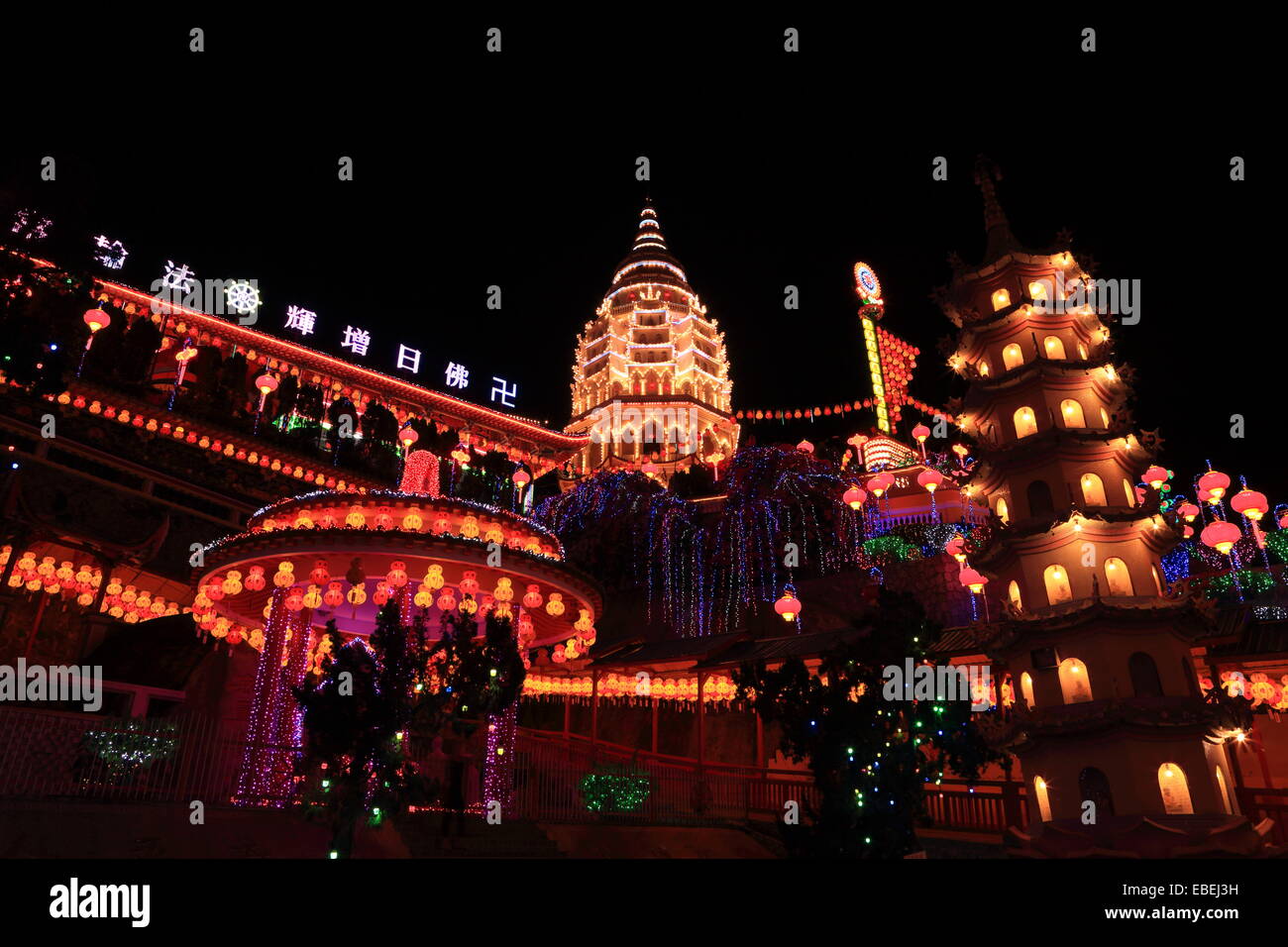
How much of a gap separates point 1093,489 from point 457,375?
71.0 feet

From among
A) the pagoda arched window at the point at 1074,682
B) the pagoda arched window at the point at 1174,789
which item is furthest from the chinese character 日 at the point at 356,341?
the pagoda arched window at the point at 1174,789

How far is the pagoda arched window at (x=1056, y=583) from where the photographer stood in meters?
16.6

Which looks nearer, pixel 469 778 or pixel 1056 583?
pixel 469 778

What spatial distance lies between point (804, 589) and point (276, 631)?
Result: 1597cm

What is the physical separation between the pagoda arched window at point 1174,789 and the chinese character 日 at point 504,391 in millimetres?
24188

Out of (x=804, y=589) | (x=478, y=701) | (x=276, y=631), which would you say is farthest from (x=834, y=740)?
(x=804, y=589)

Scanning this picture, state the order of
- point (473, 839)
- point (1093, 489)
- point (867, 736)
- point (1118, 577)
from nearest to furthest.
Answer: point (867, 736)
point (473, 839)
point (1118, 577)
point (1093, 489)

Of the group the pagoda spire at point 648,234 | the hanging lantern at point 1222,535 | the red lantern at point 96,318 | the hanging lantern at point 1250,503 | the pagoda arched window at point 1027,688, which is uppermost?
the pagoda spire at point 648,234

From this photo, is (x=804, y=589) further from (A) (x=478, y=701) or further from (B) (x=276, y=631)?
(A) (x=478, y=701)

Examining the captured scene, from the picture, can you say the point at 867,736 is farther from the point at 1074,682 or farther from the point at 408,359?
the point at 408,359

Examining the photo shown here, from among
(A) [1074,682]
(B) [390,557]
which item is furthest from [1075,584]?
(B) [390,557]

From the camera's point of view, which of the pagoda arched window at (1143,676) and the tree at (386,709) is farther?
the pagoda arched window at (1143,676)

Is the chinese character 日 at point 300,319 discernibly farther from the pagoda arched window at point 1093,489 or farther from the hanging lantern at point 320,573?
the pagoda arched window at point 1093,489

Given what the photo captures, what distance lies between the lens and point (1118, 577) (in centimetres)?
1648
